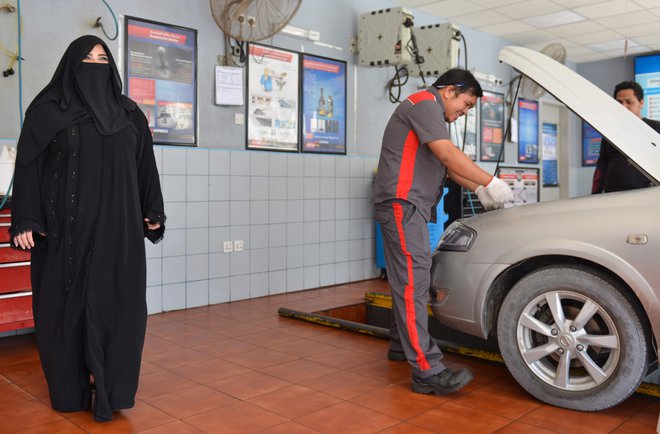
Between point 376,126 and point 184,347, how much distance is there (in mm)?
3645

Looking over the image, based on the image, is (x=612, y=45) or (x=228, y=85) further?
(x=612, y=45)

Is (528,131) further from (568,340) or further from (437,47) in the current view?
(568,340)

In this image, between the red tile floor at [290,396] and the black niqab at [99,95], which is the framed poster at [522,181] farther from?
the black niqab at [99,95]

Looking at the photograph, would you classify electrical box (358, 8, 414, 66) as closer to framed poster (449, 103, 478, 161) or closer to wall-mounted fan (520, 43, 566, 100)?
framed poster (449, 103, 478, 161)

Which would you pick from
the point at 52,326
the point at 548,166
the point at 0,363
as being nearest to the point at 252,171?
the point at 0,363

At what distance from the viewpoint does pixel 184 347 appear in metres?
3.81

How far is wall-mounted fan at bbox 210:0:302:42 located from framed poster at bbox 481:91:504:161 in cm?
420

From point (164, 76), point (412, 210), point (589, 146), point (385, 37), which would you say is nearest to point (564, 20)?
point (385, 37)

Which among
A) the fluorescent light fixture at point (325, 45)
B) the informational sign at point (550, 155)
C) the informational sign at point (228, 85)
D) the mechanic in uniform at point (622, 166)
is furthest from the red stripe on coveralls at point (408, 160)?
the informational sign at point (550, 155)

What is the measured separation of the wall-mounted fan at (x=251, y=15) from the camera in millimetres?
4707

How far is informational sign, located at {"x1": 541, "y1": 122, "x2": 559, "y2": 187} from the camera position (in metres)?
10.1

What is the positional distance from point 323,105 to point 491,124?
10.7ft

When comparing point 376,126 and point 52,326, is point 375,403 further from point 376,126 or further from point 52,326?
point 376,126

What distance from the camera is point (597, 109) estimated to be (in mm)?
2754
